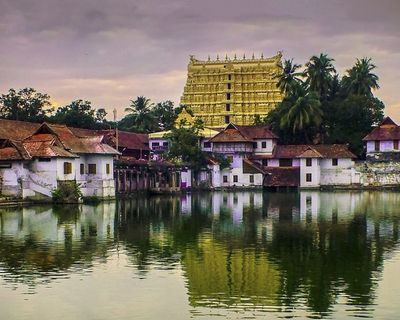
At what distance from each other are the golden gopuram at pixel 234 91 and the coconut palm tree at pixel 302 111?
1637 centimetres

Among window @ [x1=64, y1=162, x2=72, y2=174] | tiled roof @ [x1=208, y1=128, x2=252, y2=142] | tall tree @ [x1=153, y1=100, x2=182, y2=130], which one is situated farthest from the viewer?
tall tree @ [x1=153, y1=100, x2=182, y2=130]

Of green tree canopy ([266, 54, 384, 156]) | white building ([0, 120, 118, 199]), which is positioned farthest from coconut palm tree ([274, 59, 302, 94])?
white building ([0, 120, 118, 199])

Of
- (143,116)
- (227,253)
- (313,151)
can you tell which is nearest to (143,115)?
(143,116)

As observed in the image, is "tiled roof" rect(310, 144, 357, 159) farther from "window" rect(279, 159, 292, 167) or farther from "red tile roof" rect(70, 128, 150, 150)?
"red tile roof" rect(70, 128, 150, 150)

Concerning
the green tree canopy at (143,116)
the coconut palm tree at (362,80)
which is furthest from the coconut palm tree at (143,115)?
the coconut palm tree at (362,80)

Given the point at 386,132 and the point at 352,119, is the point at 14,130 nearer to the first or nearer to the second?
the point at 386,132

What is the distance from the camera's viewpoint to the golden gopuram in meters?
96.9

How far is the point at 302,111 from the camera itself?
77312 mm

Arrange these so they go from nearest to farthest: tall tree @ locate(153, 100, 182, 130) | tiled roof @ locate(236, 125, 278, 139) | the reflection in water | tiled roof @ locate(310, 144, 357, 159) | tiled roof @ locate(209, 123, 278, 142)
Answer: the reflection in water → tiled roof @ locate(310, 144, 357, 159) → tiled roof @ locate(209, 123, 278, 142) → tiled roof @ locate(236, 125, 278, 139) → tall tree @ locate(153, 100, 182, 130)

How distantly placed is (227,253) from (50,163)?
88.9 ft

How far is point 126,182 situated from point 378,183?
29176mm

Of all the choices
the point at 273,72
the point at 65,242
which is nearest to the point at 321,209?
the point at 65,242

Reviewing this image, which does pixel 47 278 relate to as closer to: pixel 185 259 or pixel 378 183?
pixel 185 259

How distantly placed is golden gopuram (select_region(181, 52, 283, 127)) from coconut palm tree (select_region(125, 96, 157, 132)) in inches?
302
